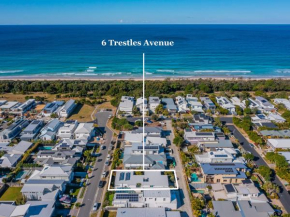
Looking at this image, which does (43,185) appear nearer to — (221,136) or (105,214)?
(105,214)

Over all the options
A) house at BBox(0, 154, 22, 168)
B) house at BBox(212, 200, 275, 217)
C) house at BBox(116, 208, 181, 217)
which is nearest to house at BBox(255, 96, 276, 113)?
house at BBox(212, 200, 275, 217)

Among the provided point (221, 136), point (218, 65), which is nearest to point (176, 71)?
point (218, 65)

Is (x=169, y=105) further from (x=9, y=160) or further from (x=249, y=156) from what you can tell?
(x=9, y=160)

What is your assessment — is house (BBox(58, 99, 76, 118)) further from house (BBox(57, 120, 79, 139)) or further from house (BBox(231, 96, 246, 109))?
house (BBox(231, 96, 246, 109))

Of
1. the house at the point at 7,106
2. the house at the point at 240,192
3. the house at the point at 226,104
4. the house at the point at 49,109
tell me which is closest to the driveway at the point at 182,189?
the house at the point at 240,192

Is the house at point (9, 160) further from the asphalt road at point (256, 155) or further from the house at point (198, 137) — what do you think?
the asphalt road at point (256, 155)

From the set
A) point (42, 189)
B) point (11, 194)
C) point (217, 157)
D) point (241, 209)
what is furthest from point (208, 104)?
point (11, 194)
